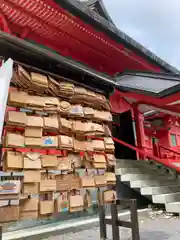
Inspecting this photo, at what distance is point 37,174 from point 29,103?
782mm

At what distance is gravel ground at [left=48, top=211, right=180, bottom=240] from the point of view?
4133 mm

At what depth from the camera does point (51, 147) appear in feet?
7.88

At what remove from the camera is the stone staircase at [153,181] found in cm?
602

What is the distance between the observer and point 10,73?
2100 millimetres

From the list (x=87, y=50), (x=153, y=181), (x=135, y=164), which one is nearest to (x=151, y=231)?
(x=153, y=181)

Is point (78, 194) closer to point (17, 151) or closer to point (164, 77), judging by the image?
point (17, 151)

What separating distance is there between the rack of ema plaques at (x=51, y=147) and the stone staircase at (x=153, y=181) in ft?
12.3

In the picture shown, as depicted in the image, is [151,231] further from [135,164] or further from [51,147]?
[51,147]

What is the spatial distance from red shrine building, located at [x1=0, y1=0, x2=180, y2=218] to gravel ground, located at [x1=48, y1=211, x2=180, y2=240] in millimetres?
1830

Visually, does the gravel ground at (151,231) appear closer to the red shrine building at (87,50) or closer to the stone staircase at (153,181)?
the stone staircase at (153,181)

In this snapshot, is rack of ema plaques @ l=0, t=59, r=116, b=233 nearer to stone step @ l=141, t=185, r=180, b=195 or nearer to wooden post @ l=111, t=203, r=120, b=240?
wooden post @ l=111, t=203, r=120, b=240

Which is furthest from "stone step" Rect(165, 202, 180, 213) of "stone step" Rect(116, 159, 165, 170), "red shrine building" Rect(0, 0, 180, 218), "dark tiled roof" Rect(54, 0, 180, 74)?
"dark tiled roof" Rect(54, 0, 180, 74)

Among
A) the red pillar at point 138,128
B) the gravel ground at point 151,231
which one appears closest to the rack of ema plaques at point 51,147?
the gravel ground at point 151,231

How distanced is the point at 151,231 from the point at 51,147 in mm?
3481
